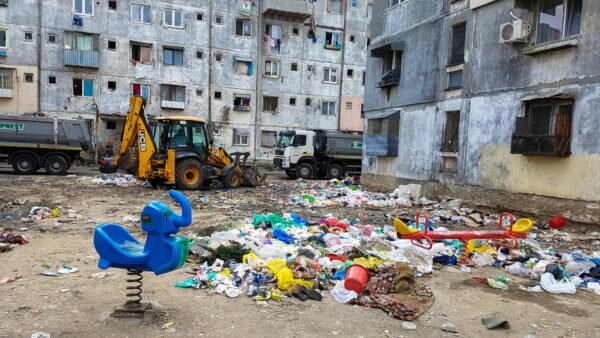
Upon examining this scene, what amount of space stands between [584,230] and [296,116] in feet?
72.3

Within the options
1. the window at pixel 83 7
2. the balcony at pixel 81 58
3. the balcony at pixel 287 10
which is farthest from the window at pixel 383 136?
the window at pixel 83 7

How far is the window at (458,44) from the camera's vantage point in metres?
11.9

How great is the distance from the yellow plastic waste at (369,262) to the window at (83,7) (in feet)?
81.2

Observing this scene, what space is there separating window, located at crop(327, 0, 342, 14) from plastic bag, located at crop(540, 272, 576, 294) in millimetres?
27084

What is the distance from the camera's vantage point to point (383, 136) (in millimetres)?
14945

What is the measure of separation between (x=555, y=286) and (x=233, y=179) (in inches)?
437

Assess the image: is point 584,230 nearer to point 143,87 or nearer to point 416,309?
point 416,309

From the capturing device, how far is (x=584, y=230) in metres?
8.31

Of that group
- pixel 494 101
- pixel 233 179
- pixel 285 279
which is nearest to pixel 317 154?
pixel 233 179

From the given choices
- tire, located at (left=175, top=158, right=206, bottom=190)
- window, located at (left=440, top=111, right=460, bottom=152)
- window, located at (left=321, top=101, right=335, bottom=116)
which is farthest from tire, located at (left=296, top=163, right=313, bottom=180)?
window, located at (left=321, top=101, right=335, bottom=116)

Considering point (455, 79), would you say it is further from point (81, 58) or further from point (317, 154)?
point (81, 58)

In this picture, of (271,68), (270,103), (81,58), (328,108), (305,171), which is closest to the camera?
(305,171)

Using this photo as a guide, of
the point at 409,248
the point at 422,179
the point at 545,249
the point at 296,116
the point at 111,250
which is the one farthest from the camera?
the point at 296,116

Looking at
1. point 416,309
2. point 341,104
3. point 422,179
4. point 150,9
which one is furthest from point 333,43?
point 416,309
